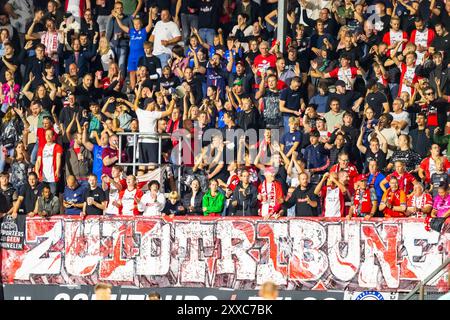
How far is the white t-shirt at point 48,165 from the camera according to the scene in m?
24.0

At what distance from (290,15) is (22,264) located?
6.93 metres

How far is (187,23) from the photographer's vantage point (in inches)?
1023

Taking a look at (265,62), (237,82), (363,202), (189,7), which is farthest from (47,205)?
(363,202)

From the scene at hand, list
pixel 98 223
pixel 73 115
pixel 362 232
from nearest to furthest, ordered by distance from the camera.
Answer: pixel 362 232 < pixel 98 223 < pixel 73 115

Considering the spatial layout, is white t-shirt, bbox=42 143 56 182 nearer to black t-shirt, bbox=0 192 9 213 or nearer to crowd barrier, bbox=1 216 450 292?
black t-shirt, bbox=0 192 9 213

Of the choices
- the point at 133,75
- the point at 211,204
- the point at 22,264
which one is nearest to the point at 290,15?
the point at 133,75

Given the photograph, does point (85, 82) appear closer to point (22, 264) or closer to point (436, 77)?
point (22, 264)

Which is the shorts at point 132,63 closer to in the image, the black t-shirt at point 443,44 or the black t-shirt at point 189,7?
the black t-shirt at point 189,7

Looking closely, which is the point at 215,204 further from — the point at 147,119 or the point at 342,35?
the point at 342,35

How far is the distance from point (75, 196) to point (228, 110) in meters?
3.04

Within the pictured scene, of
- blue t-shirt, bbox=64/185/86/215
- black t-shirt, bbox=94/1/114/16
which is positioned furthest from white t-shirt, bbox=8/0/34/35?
blue t-shirt, bbox=64/185/86/215

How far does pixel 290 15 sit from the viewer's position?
25.4 metres

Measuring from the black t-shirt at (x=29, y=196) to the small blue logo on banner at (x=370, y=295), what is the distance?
596 centimetres

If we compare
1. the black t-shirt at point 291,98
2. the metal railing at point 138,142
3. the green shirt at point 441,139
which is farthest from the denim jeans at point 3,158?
the green shirt at point 441,139
